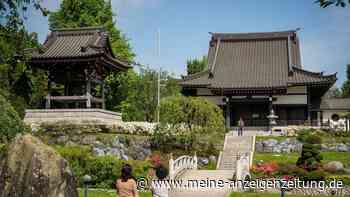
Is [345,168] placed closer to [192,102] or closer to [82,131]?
[192,102]

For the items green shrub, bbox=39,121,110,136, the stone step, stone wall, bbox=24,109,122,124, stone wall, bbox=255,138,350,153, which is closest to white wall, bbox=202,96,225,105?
stone wall, bbox=255,138,350,153

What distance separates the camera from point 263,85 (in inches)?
1706

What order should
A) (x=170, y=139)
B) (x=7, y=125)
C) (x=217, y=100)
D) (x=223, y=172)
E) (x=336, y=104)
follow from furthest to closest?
1. (x=336, y=104)
2. (x=217, y=100)
3. (x=170, y=139)
4. (x=223, y=172)
5. (x=7, y=125)

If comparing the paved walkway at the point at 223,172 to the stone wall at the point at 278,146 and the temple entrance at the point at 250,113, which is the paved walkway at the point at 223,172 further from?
the temple entrance at the point at 250,113

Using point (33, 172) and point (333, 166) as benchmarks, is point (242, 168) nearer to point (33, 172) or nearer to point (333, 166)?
point (333, 166)

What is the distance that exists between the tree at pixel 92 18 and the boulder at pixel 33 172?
3664cm

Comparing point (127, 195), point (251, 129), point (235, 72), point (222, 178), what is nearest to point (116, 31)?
point (235, 72)

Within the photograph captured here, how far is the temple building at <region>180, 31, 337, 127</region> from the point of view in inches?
1703

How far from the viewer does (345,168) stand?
2769 cm

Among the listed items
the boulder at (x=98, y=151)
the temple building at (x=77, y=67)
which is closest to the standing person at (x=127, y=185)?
the boulder at (x=98, y=151)

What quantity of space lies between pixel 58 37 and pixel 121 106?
492 inches

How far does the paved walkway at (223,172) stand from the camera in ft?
65.1

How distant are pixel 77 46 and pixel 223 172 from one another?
13580 mm

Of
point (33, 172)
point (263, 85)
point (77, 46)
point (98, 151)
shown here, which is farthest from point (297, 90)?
point (33, 172)
